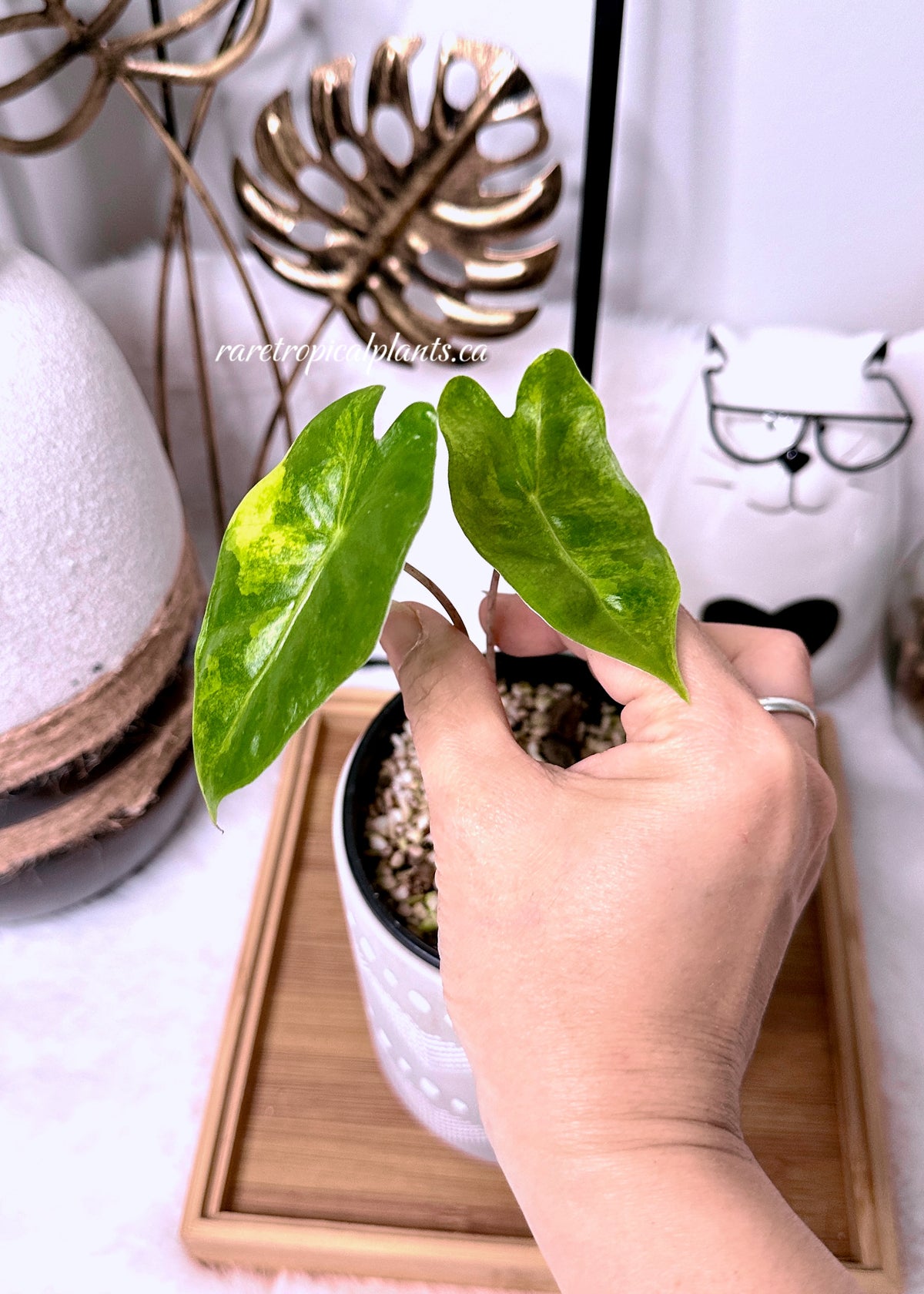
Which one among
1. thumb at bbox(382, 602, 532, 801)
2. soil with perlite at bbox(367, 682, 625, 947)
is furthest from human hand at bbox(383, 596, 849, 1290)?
soil with perlite at bbox(367, 682, 625, 947)

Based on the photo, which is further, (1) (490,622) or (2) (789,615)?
(2) (789,615)

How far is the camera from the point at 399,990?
425mm

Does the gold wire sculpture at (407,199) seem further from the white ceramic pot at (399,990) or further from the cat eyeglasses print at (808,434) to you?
the white ceramic pot at (399,990)

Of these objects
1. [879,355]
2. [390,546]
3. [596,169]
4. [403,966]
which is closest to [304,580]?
[390,546]

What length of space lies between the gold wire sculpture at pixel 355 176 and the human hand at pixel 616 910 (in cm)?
33

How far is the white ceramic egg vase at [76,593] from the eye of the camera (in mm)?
437

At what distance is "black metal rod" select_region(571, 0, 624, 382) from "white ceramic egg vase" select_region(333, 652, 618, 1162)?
0.20 meters

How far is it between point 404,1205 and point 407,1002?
16cm

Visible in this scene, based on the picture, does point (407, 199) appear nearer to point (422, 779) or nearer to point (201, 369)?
point (201, 369)

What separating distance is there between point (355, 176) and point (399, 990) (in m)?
0.47

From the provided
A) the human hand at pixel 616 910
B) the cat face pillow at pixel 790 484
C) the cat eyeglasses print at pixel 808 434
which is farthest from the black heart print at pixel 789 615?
the human hand at pixel 616 910

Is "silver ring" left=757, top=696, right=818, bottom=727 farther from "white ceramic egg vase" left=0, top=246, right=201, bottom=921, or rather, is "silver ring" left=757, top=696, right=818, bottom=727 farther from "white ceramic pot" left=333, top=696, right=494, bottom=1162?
"white ceramic egg vase" left=0, top=246, right=201, bottom=921

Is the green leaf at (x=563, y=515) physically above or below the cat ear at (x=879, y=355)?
above

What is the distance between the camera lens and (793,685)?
0.44m
